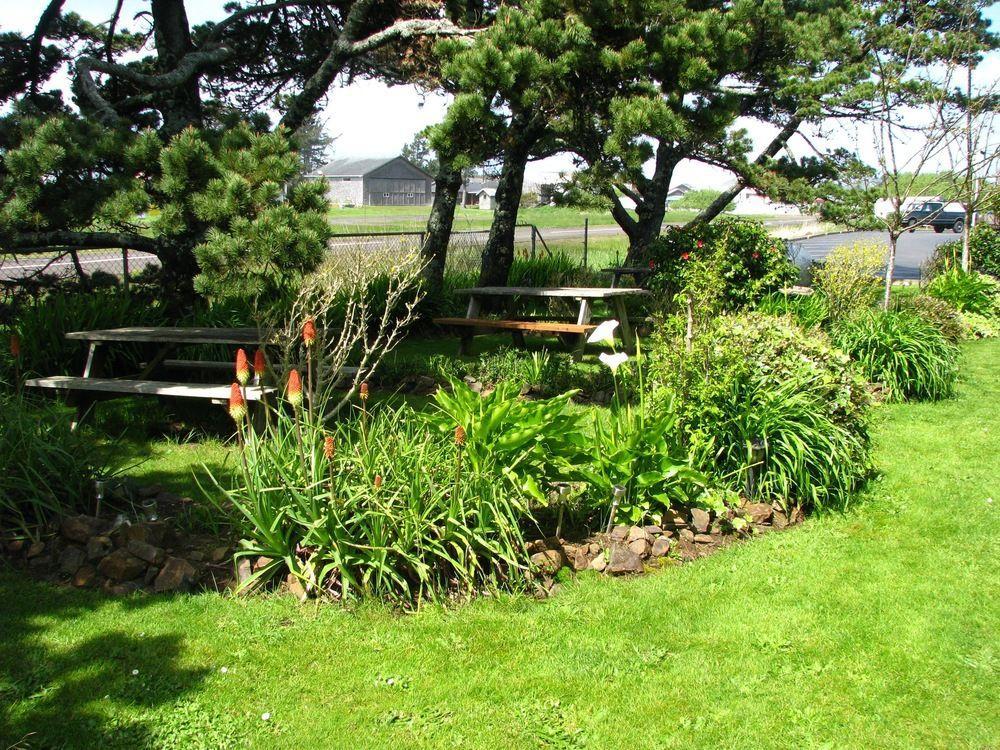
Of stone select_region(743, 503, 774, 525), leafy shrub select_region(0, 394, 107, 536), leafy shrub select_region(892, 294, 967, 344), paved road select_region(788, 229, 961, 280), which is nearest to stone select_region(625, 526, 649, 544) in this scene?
stone select_region(743, 503, 774, 525)

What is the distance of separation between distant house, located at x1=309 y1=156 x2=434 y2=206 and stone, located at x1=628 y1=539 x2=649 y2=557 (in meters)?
66.9

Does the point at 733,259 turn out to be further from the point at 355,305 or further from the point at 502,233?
the point at 355,305

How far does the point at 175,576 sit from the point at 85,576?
0.45m

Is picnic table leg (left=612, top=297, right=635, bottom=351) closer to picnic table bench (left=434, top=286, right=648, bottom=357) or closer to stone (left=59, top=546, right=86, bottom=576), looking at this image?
picnic table bench (left=434, top=286, right=648, bottom=357)

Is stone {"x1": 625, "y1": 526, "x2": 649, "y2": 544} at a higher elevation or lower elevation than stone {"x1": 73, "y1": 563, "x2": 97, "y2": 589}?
higher

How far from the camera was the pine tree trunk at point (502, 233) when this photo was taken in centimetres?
1190

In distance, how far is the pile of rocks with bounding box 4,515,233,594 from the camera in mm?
4074

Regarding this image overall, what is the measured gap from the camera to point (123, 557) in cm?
411

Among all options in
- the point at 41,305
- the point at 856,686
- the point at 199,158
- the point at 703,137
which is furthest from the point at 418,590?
the point at 703,137

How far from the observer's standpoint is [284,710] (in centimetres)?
317

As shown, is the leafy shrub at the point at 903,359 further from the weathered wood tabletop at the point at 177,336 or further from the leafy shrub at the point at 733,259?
the weathered wood tabletop at the point at 177,336

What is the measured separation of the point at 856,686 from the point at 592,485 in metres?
1.70

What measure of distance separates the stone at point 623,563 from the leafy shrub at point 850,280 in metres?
6.03

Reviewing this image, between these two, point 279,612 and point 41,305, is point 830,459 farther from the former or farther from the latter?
point 41,305
